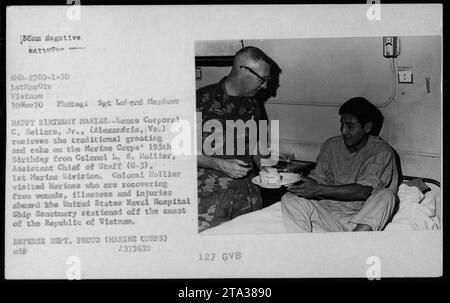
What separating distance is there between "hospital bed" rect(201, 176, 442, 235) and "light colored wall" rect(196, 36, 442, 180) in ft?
0.10

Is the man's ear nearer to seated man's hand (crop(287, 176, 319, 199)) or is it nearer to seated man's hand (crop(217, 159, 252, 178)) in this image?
seated man's hand (crop(287, 176, 319, 199))

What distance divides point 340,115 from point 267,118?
161 millimetres

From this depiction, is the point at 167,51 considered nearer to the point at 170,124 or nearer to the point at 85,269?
the point at 170,124

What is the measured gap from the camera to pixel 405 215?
1378 mm

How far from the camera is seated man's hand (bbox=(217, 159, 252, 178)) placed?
1.38 metres

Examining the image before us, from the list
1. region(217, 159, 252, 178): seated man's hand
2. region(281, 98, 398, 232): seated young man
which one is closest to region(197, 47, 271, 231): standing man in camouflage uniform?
region(217, 159, 252, 178): seated man's hand

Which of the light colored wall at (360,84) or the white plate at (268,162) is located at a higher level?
the light colored wall at (360,84)

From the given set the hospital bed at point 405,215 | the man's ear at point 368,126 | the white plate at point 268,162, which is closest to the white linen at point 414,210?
the hospital bed at point 405,215

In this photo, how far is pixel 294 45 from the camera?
54.0 inches

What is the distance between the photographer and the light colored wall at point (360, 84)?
1.37 meters

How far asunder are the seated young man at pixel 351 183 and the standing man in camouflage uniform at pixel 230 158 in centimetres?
10

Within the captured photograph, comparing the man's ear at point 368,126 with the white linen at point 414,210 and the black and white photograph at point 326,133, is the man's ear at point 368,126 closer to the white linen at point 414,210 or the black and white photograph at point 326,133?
the black and white photograph at point 326,133

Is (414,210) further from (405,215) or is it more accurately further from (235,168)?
(235,168)
